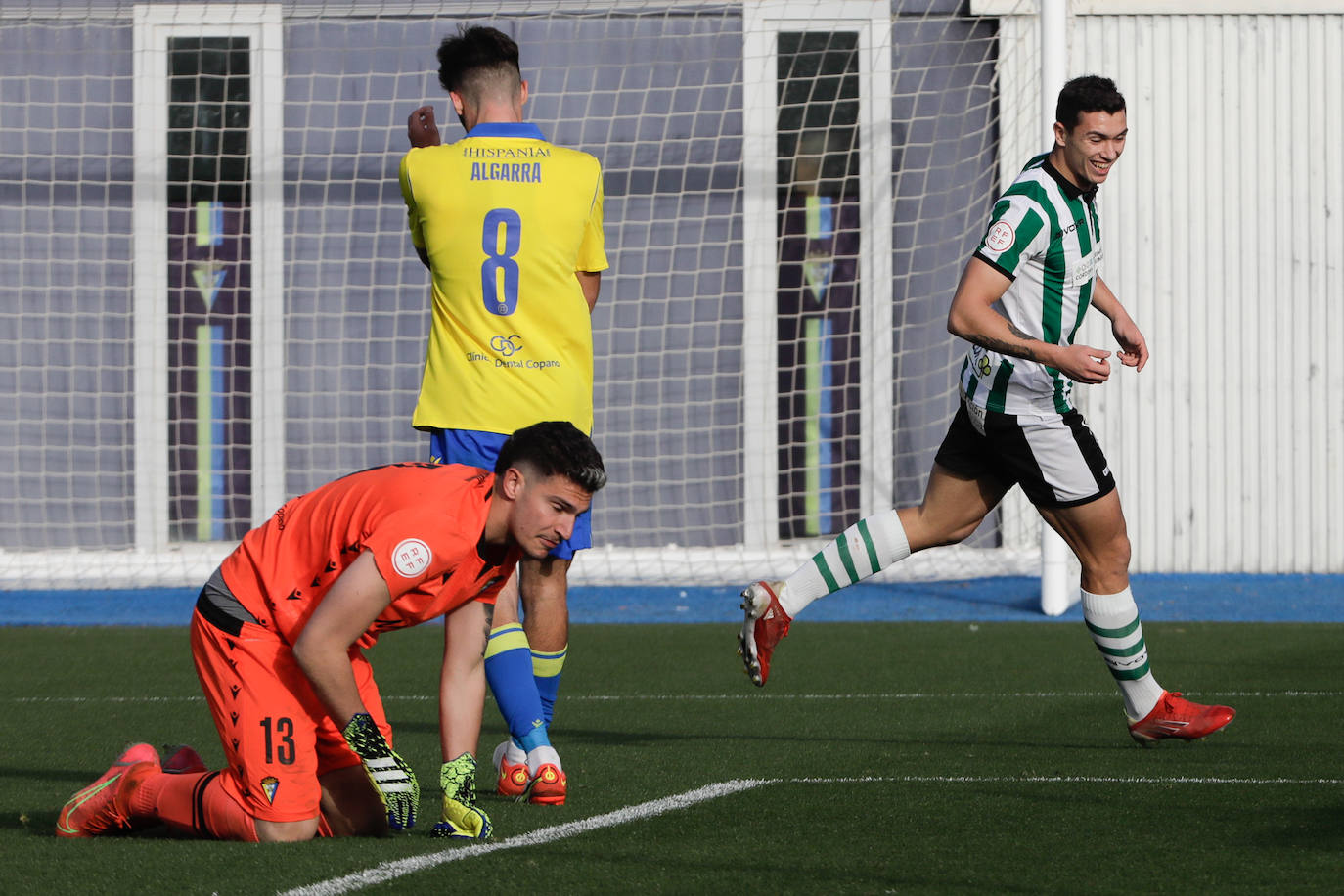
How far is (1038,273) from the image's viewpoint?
16.2ft

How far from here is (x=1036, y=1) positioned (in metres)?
9.59

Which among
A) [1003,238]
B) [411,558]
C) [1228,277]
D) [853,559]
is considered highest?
[1228,277]

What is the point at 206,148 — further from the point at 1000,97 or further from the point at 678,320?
the point at 1000,97

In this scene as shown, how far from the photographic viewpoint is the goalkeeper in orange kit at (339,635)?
3279mm

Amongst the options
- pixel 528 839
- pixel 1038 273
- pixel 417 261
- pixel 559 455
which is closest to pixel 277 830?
pixel 528 839

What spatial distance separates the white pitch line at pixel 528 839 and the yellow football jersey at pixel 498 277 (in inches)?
40.2

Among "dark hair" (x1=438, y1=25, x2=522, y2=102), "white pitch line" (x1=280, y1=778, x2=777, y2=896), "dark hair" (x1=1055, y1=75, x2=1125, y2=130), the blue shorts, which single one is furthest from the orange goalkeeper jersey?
"dark hair" (x1=1055, y1=75, x2=1125, y2=130)

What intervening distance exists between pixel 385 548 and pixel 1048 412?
2339mm

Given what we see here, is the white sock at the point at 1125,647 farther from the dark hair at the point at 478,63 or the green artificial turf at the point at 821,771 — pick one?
the dark hair at the point at 478,63

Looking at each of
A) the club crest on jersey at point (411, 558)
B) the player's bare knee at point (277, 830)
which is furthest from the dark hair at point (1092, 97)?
the player's bare knee at point (277, 830)

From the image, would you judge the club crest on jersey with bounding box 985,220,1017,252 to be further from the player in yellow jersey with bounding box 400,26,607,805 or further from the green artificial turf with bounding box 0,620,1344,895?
the green artificial turf with bounding box 0,620,1344,895

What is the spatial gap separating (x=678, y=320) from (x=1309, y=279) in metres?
3.88

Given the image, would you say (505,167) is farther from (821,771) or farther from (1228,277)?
(1228,277)

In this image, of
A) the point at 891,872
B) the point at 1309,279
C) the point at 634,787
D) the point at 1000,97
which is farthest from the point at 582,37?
the point at 891,872
